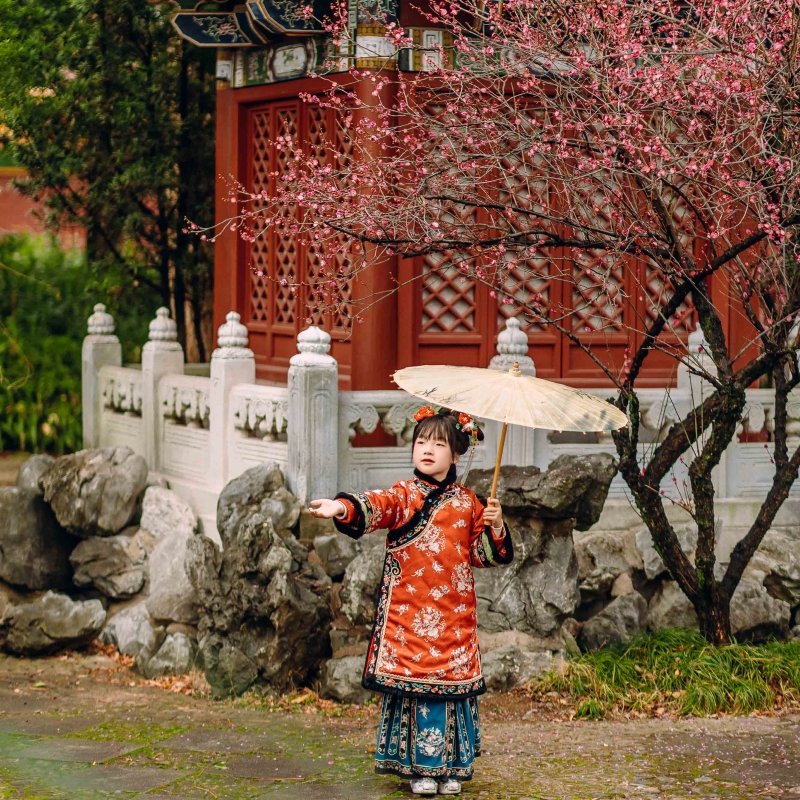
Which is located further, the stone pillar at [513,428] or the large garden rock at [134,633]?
the large garden rock at [134,633]

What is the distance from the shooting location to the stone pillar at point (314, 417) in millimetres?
8586

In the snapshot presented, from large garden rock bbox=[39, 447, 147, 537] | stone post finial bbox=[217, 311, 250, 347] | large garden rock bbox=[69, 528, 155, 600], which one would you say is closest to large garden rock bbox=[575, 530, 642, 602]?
stone post finial bbox=[217, 311, 250, 347]

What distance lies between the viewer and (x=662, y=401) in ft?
29.5

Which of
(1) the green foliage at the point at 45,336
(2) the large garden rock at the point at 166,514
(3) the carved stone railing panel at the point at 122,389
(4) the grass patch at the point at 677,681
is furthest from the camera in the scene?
(1) the green foliage at the point at 45,336

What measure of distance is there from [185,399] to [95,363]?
6.08ft

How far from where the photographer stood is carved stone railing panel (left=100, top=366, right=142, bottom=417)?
1102 cm

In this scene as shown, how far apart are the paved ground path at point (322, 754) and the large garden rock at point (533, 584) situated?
567mm

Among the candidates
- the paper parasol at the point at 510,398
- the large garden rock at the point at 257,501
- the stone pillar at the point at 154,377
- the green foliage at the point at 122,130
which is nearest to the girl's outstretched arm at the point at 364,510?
the paper parasol at the point at 510,398

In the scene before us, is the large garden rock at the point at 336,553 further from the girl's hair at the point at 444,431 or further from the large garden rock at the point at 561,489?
the girl's hair at the point at 444,431

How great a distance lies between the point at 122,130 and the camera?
44.3ft

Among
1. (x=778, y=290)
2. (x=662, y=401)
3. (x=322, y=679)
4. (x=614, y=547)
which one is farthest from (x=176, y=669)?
(x=778, y=290)

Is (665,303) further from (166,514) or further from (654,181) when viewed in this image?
(166,514)

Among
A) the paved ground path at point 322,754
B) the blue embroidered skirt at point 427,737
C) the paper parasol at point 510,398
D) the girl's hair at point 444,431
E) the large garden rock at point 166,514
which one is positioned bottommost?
the paved ground path at point 322,754

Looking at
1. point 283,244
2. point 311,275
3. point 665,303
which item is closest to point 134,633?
point 311,275
